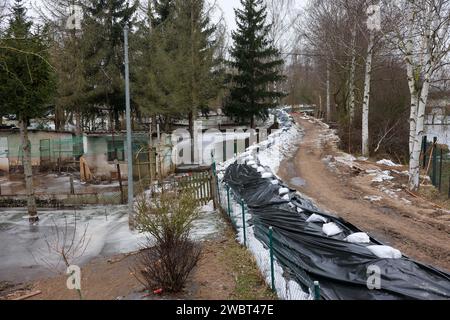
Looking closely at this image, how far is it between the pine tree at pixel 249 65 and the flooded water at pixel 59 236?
21.1 m

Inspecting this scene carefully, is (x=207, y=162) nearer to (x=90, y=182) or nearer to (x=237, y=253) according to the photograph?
(x=90, y=182)

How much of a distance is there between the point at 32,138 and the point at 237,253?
21.7 metres

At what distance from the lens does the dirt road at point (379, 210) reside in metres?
8.96

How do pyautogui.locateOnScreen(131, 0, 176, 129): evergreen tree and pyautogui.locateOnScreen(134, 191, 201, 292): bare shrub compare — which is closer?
pyautogui.locateOnScreen(134, 191, 201, 292): bare shrub

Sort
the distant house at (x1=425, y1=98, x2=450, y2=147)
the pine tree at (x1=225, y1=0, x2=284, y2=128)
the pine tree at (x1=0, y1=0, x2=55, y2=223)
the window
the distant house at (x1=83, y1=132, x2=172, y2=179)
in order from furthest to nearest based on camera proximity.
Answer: the pine tree at (x1=225, y1=0, x2=284, y2=128)
the distant house at (x1=425, y1=98, x2=450, y2=147)
the window
the distant house at (x1=83, y1=132, x2=172, y2=179)
the pine tree at (x1=0, y1=0, x2=55, y2=223)

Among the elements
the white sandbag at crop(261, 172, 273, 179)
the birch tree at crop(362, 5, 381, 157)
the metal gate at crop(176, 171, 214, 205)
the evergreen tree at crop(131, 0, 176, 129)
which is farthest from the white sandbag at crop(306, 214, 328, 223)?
the evergreen tree at crop(131, 0, 176, 129)

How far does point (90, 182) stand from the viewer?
20.7m

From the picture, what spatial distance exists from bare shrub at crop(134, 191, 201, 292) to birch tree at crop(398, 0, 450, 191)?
9890 mm

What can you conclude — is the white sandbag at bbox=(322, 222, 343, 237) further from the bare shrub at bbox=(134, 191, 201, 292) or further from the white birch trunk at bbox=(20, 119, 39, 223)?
the white birch trunk at bbox=(20, 119, 39, 223)

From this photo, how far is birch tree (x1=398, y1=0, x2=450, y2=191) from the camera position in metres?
13.5

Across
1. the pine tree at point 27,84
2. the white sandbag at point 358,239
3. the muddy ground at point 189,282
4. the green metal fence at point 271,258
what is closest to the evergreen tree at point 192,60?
the pine tree at point 27,84

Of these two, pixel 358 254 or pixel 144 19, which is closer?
pixel 358 254

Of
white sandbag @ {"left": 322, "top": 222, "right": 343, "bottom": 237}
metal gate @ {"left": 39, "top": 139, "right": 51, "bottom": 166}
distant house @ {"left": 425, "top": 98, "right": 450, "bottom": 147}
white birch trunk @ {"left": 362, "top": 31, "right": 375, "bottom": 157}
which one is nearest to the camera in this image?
white sandbag @ {"left": 322, "top": 222, "right": 343, "bottom": 237}
